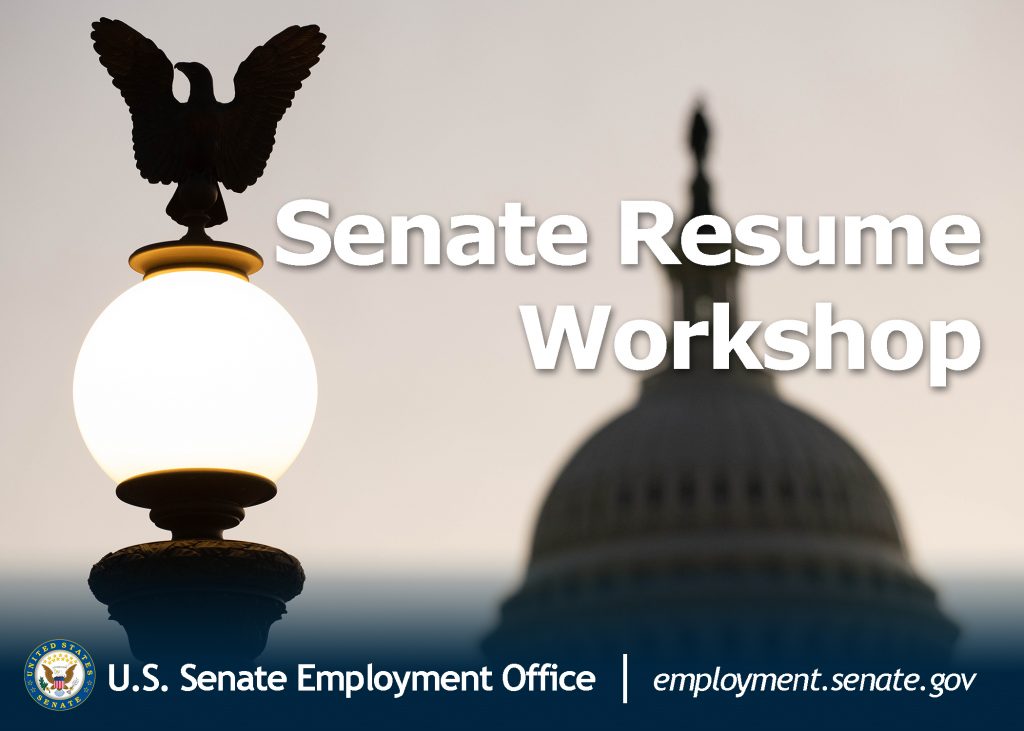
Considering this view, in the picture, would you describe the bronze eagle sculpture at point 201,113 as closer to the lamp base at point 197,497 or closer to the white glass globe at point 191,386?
the white glass globe at point 191,386

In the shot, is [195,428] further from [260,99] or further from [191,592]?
[260,99]

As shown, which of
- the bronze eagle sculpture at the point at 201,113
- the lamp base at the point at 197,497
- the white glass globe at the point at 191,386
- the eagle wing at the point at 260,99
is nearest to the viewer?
the white glass globe at the point at 191,386

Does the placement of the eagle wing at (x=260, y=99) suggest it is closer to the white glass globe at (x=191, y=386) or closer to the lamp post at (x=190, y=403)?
the lamp post at (x=190, y=403)

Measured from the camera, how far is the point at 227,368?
7.91m

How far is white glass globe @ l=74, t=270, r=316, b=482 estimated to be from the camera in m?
7.84

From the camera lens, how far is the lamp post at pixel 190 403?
7.87 meters

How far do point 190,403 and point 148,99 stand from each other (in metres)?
1.65

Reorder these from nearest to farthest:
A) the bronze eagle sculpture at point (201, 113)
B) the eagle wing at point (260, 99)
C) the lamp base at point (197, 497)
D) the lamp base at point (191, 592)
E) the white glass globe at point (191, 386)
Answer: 1. the white glass globe at point (191, 386)
2. the lamp base at point (197, 497)
3. the lamp base at point (191, 592)
4. the bronze eagle sculpture at point (201, 113)
5. the eagle wing at point (260, 99)

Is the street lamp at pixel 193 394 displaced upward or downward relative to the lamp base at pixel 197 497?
upward

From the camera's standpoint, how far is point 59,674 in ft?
28.9

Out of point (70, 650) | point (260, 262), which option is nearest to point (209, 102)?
point (260, 262)

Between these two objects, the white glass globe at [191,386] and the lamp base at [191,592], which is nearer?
the white glass globe at [191,386]

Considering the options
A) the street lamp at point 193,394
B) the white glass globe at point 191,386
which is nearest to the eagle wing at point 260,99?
the street lamp at point 193,394

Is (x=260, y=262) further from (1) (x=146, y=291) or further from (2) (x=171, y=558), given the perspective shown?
(2) (x=171, y=558)
